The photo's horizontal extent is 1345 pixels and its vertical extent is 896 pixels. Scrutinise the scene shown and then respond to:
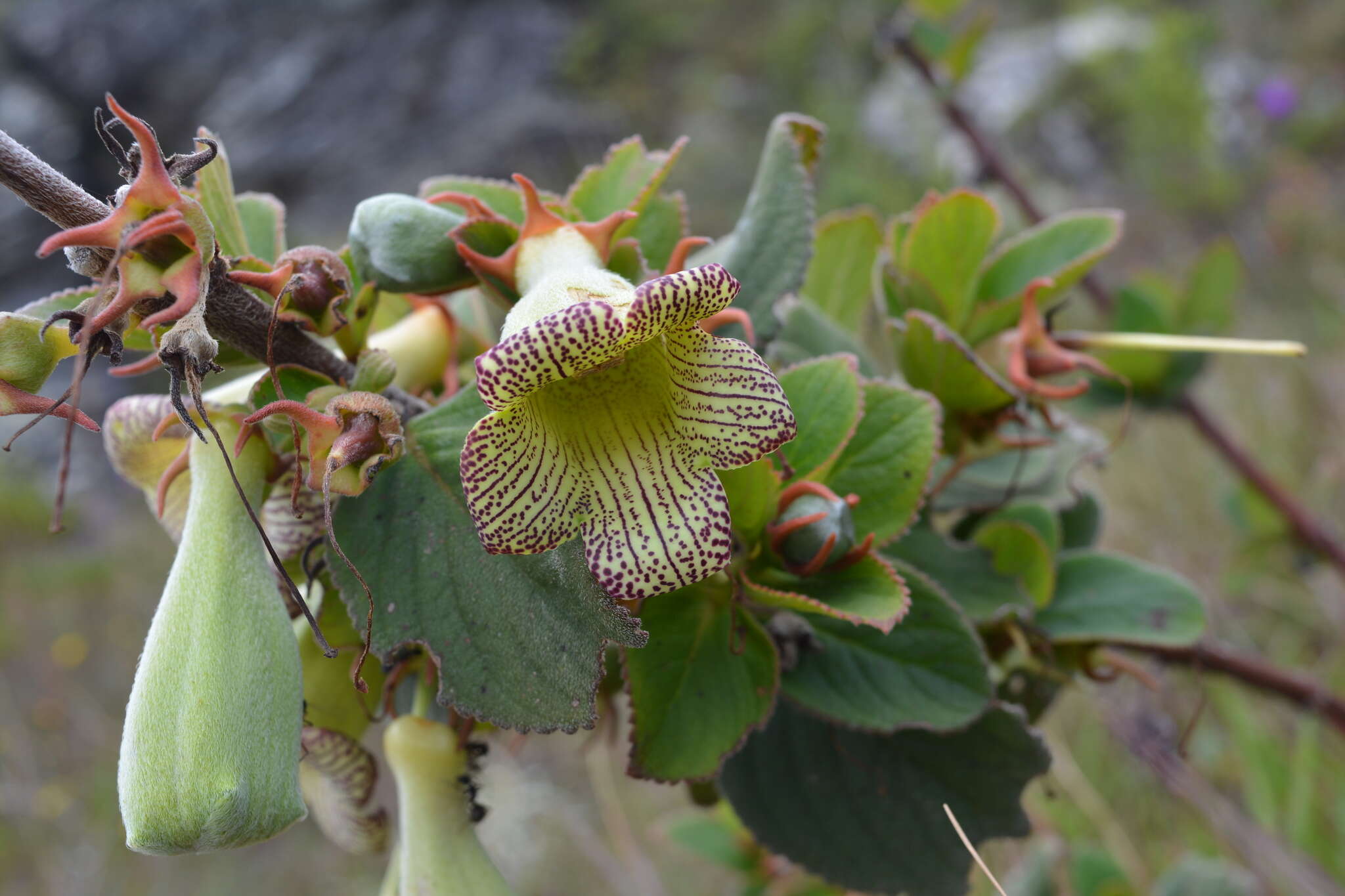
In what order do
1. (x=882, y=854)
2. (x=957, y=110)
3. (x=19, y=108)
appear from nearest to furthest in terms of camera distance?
1. (x=882, y=854)
2. (x=957, y=110)
3. (x=19, y=108)

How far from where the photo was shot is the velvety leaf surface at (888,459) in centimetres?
51

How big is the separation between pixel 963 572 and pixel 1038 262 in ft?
0.75

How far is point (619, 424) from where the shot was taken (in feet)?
1.40

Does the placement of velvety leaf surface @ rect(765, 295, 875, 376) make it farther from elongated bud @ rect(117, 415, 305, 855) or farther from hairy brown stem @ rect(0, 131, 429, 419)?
elongated bud @ rect(117, 415, 305, 855)

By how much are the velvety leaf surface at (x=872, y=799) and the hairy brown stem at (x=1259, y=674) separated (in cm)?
23

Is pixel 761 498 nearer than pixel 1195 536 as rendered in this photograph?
Yes


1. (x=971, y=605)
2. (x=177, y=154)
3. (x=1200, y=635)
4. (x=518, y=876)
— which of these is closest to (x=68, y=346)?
(x=177, y=154)

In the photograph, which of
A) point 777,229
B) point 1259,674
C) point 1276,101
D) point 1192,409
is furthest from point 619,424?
point 1276,101

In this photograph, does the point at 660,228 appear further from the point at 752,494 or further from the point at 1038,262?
the point at 1038,262

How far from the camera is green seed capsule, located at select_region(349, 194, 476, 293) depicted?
0.45 meters

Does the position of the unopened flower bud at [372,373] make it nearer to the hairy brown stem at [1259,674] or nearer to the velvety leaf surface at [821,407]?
the velvety leaf surface at [821,407]

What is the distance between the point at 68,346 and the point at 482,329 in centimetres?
31

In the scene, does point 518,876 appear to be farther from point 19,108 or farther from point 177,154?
point 19,108

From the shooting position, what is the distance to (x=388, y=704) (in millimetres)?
543
